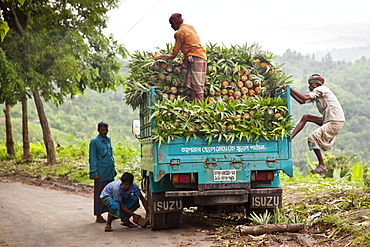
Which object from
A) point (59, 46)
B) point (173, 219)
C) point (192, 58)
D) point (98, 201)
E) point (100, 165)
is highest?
point (59, 46)

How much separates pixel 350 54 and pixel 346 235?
126 meters

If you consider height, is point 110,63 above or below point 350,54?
below

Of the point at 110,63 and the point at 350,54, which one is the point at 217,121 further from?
the point at 350,54

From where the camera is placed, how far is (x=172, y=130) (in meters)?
7.25

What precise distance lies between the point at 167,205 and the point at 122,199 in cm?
96

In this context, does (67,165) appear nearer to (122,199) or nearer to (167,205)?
(122,199)

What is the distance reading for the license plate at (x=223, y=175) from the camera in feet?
24.0

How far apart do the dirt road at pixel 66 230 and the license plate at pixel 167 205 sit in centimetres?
37

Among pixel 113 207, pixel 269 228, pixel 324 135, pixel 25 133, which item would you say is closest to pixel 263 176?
pixel 269 228

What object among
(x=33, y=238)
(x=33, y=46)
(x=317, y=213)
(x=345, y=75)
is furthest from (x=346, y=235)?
(x=345, y=75)

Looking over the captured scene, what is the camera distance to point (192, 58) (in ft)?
27.2

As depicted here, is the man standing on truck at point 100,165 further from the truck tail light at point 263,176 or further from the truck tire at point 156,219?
the truck tail light at point 263,176

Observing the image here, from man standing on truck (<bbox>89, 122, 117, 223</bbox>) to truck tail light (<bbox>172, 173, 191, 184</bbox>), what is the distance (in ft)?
7.73

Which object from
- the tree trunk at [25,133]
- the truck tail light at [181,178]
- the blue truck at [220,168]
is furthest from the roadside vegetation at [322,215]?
the tree trunk at [25,133]
